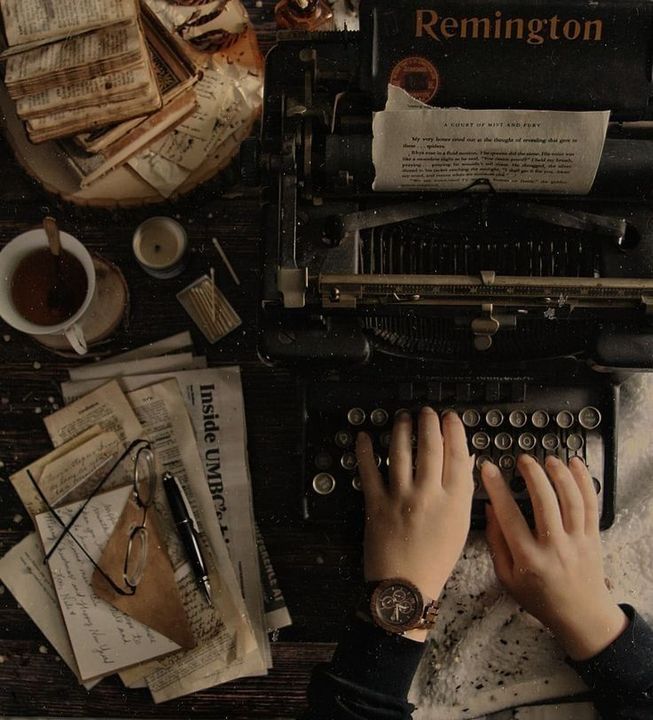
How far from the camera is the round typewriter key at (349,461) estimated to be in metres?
1.20

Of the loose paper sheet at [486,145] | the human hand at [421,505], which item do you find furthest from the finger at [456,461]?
the loose paper sheet at [486,145]

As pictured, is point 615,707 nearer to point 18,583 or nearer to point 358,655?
point 358,655

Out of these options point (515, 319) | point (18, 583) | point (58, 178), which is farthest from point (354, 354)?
point (18, 583)

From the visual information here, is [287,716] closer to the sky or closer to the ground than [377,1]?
closer to the ground

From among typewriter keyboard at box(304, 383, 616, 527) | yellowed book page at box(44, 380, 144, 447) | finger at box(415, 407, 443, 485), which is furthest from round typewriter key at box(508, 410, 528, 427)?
yellowed book page at box(44, 380, 144, 447)

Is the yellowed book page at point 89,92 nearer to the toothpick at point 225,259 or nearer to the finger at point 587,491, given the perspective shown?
the toothpick at point 225,259

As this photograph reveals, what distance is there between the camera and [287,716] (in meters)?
1.28

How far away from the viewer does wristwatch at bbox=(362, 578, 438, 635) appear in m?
1.11

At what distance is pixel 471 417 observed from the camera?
1193mm

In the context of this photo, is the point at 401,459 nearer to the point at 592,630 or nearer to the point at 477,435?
the point at 477,435

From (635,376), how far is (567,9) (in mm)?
567

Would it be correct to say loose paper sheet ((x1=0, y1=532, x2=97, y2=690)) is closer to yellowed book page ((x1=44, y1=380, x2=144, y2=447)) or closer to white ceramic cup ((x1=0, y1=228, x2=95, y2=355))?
yellowed book page ((x1=44, y1=380, x2=144, y2=447))

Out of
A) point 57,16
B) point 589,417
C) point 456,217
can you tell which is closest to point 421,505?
point 589,417

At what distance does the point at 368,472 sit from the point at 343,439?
6 cm
